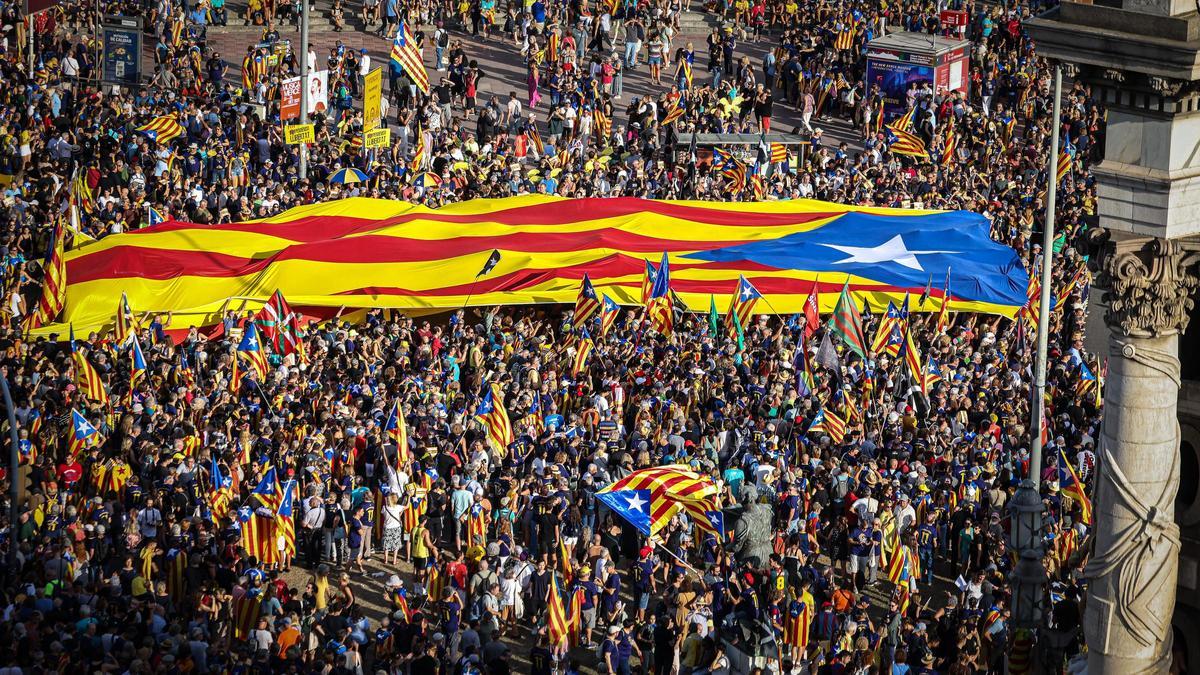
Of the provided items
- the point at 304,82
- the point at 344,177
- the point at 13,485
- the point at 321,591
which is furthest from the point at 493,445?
the point at 304,82

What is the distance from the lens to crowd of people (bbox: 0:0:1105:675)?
2372 cm

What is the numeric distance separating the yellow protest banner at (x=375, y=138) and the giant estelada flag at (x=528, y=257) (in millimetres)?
2820

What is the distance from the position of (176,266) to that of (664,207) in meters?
10.4

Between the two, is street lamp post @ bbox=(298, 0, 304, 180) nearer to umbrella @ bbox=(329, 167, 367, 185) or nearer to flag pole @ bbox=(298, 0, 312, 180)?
flag pole @ bbox=(298, 0, 312, 180)

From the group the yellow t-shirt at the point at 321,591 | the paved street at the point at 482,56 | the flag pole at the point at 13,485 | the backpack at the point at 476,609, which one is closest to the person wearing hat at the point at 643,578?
the backpack at the point at 476,609

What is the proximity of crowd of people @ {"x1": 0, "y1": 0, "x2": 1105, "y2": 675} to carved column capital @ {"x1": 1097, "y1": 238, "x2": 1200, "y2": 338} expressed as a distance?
4.59 m

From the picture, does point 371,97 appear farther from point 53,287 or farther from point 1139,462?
point 1139,462

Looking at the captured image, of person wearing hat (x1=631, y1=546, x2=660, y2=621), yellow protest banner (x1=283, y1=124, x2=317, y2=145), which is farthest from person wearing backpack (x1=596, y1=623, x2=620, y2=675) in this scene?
yellow protest banner (x1=283, y1=124, x2=317, y2=145)

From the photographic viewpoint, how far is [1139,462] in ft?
48.7

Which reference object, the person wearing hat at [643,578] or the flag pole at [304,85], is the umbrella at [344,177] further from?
the person wearing hat at [643,578]

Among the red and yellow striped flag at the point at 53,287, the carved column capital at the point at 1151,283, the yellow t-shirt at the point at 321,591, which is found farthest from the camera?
the red and yellow striped flag at the point at 53,287

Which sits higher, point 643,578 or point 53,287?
point 53,287

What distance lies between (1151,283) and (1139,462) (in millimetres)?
1367

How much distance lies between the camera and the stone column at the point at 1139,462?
48.1 feet
